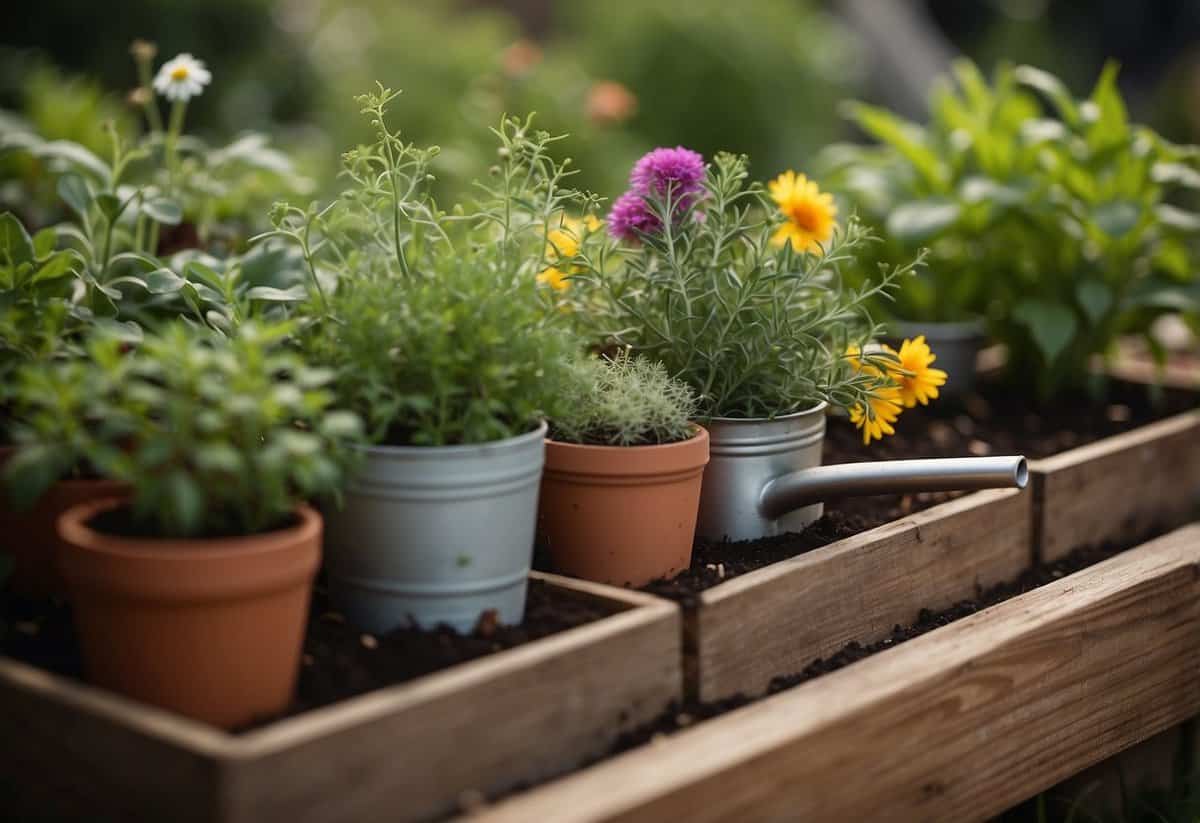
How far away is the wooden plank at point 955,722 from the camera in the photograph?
1.24m

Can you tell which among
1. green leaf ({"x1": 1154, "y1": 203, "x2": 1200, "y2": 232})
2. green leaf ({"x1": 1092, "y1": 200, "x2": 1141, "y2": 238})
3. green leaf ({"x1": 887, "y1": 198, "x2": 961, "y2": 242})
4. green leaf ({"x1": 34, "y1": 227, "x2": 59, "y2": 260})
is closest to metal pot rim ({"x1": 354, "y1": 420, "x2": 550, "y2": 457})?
green leaf ({"x1": 34, "y1": 227, "x2": 59, "y2": 260})

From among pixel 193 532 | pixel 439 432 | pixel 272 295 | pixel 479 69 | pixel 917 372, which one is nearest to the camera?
pixel 193 532

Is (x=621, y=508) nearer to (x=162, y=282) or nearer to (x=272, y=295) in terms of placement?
(x=272, y=295)

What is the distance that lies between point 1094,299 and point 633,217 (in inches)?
43.9

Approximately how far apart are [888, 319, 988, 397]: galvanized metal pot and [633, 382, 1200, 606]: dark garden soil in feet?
0.12

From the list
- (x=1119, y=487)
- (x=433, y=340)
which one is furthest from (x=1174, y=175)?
(x=433, y=340)

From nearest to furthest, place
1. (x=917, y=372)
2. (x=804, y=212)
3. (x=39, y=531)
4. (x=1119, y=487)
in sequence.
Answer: (x=39, y=531)
(x=917, y=372)
(x=804, y=212)
(x=1119, y=487)

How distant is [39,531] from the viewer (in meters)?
1.41

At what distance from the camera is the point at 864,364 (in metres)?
1.72

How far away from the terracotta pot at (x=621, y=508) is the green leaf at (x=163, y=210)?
0.69 meters

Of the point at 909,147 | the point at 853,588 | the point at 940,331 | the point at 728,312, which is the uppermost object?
the point at 909,147

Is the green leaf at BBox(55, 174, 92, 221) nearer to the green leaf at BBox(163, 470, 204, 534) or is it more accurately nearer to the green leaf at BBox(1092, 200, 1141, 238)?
the green leaf at BBox(163, 470, 204, 534)

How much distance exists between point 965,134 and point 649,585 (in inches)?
57.0

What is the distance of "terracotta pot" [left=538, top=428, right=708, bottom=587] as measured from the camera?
1.47m
